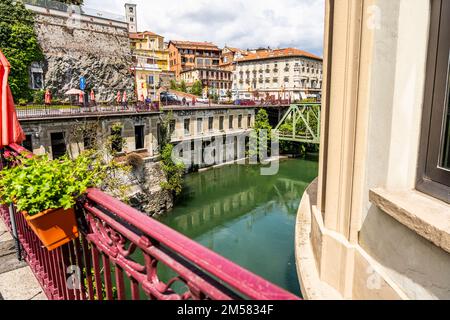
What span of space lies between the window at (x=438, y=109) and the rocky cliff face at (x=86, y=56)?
30795 millimetres

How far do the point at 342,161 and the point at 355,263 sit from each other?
3.30ft

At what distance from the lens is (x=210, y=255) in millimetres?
1259

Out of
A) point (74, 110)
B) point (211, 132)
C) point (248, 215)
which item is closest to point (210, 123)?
point (211, 132)

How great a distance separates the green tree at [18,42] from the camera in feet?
82.7

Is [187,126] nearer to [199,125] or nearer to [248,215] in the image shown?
[199,125]

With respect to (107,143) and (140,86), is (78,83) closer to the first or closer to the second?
(140,86)

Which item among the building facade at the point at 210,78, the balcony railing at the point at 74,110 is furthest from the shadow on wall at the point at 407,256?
the building facade at the point at 210,78

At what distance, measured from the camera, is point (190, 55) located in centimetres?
7512

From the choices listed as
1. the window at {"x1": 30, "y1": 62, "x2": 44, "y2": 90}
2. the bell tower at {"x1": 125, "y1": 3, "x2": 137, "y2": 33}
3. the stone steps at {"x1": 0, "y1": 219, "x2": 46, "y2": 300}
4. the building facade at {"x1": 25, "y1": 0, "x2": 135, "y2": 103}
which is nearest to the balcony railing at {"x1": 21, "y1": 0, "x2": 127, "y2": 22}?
the building facade at {"x1": 25, "y1": 0, "x2": 135, "y2": 103}

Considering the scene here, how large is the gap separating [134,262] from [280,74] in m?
66.0

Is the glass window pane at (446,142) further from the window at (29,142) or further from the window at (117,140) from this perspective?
the window at (117,140)

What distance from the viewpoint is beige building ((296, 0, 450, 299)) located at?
2293 mm

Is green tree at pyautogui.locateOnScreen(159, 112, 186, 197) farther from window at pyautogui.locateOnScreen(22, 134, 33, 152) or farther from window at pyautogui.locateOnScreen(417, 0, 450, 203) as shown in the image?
window at pyautogui.locateOnScreen(417, 0, 450, 203)
